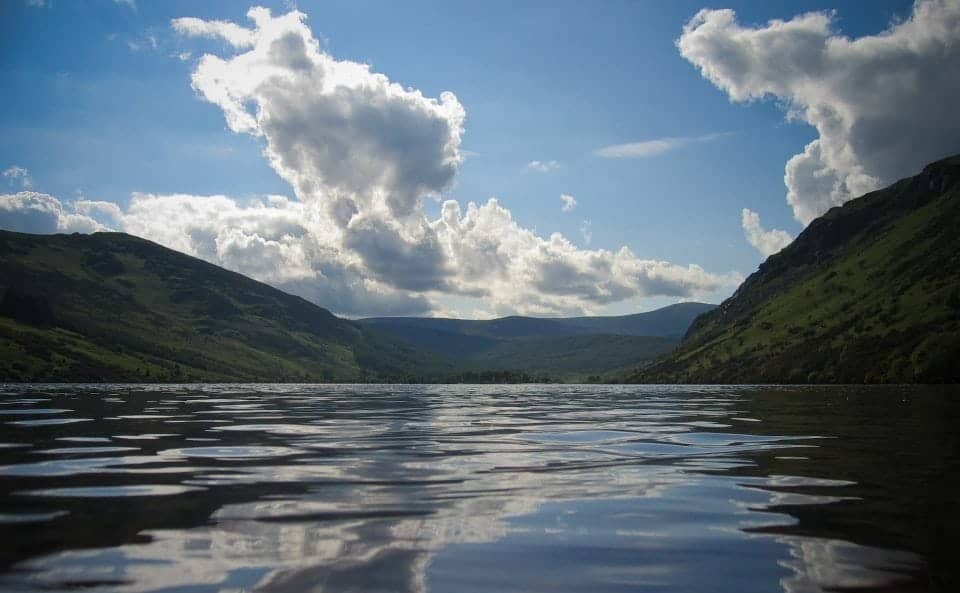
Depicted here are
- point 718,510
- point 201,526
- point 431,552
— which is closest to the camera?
point 431,552

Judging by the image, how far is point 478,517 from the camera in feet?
39.9

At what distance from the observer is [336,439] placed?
2783 centimetres

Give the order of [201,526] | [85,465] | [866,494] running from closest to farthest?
[201,526]
[866,494]
[85,465]

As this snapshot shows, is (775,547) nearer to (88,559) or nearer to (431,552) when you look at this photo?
(431,552)

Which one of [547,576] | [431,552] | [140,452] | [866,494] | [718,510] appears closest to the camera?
[547,576]

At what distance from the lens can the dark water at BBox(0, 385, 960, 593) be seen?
8.42m

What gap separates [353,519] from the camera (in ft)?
38.9

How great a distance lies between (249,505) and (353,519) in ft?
8.46

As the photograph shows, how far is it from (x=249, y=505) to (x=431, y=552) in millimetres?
5134

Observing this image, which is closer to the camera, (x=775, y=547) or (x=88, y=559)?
(x=88, y=559)

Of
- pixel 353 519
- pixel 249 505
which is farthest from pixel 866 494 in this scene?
pixel 249 505

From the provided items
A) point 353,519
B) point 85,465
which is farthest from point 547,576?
point 85,465

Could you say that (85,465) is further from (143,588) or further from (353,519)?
(143,588)

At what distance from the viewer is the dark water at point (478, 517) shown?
27.6 ft
